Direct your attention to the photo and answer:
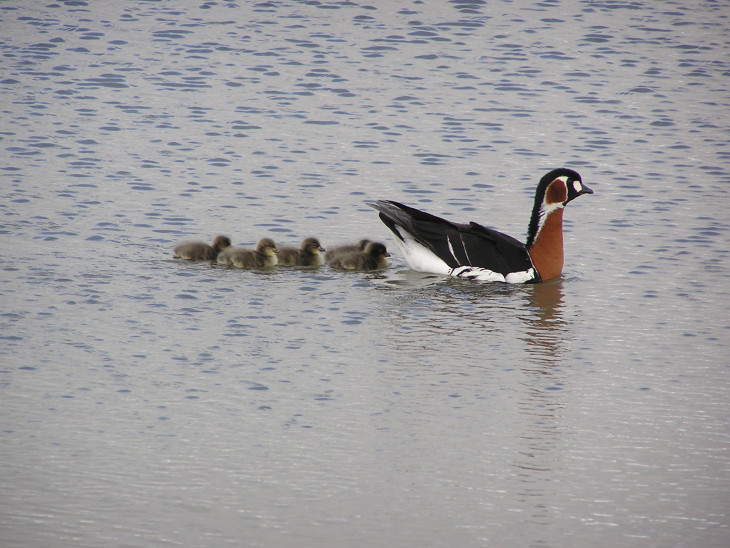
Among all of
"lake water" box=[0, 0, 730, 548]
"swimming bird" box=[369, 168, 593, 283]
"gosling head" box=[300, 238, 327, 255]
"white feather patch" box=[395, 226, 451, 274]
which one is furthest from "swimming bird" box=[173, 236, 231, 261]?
"white feather patch" box=[395, 226, 451, 274]

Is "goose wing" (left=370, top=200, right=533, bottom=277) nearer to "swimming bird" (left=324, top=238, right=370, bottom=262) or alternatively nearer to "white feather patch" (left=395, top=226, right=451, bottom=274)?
"white feather patch" (left=395, top=226, right=451, bottom=274)

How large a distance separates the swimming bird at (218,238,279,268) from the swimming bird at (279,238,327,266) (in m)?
0.08

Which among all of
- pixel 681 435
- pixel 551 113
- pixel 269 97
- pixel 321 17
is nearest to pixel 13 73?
pixel 269 97

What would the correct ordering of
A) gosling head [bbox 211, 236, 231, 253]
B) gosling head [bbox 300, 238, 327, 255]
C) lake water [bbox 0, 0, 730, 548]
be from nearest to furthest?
1. lake water [bbox 0, 0, 730, 548]
2. gosling head [bbox 300, 238, 327, 255]
3. gosling head [bbox 211, 236, 231, 253]

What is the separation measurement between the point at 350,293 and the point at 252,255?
3.48 ft

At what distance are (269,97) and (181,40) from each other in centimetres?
320

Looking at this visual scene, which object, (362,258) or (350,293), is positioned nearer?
(350,293)

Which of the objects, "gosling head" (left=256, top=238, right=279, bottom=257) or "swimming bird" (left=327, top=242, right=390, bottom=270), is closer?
"gosling head" (left=256, top=238, right=279, bottom=257)

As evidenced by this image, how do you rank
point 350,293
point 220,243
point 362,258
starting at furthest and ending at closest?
point 362,258 → point 220,243 → point 350,293

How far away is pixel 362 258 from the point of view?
10.3m

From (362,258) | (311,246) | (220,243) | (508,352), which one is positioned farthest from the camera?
(362,258)

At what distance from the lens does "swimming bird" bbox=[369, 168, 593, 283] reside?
10.2m

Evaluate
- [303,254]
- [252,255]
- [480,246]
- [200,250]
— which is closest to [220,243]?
[200,250]

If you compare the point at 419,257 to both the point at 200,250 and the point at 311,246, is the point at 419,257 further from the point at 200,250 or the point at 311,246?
the point at 200,250
